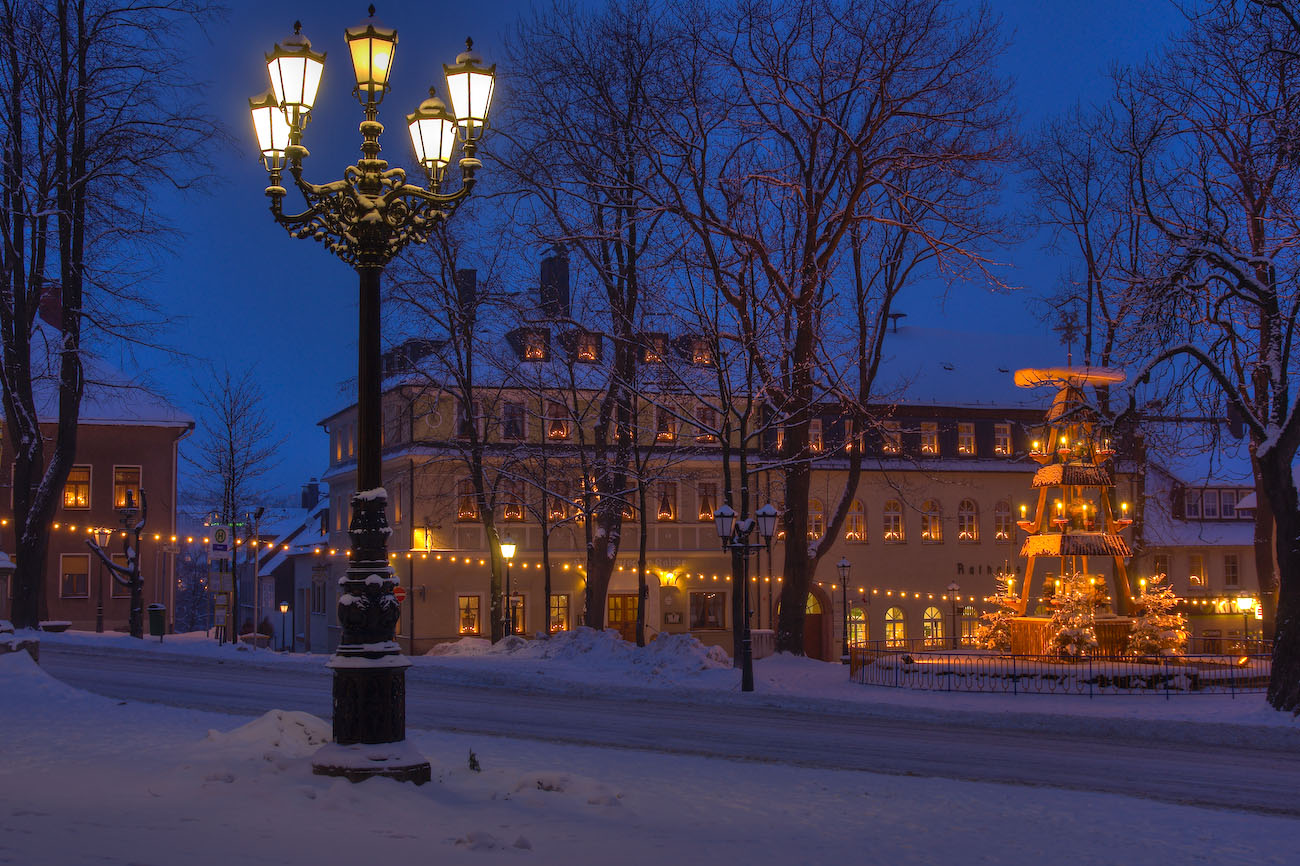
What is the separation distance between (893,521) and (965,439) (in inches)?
187

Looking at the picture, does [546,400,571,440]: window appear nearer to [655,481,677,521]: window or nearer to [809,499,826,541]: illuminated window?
[655,481,677,521]: window

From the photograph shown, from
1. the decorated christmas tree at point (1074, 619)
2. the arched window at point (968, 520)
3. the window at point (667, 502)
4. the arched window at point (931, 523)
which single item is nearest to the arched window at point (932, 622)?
the arched window at point (931, 523)

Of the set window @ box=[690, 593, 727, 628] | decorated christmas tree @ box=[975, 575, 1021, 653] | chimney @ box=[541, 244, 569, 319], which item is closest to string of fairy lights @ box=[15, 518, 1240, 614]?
window @ box=[690, 593, 727, 628]

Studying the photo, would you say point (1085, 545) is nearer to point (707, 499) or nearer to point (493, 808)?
point (493, 808)

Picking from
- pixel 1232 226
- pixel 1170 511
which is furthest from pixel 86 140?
pixel 1170 511

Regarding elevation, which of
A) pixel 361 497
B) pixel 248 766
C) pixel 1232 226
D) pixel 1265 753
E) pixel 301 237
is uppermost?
pixel 1232 226

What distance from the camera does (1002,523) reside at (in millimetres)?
51031

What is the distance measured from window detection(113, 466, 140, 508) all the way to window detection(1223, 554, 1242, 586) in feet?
155

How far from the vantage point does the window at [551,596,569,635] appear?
1841 inches

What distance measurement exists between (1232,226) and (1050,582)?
936 cm

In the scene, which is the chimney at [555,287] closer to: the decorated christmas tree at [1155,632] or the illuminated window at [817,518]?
the illuminated window at [817,518]

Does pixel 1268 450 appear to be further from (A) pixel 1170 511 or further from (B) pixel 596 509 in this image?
(A) pixel 1170 511

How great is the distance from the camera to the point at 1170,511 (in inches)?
2058

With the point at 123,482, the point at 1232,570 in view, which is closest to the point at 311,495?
the point at 123,482
